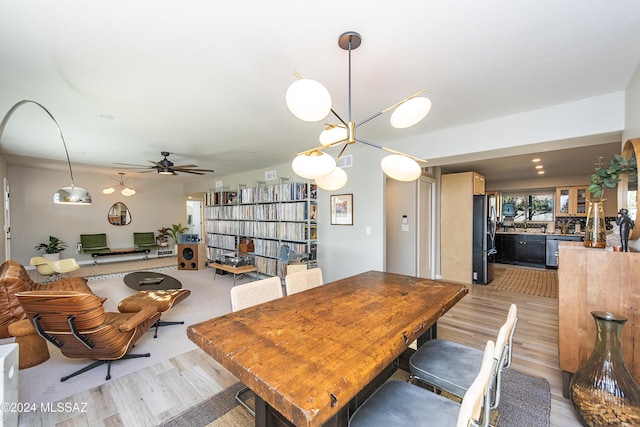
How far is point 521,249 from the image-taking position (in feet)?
22.3

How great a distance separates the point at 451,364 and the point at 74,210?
912 cm

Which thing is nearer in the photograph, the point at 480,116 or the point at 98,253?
the point at 480,116

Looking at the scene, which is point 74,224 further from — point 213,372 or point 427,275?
point 427,275

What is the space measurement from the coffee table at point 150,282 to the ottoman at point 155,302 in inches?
23.6

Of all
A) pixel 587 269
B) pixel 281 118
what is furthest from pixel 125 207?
pixel 587 269

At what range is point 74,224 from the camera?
6949mm

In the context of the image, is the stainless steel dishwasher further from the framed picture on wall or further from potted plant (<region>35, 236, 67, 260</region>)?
potted plant (<region>35, 236, 67, 260</region>)

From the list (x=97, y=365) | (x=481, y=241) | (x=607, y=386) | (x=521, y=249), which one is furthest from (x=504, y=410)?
(x=521, y=249)

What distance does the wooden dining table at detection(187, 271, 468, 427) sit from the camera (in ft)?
2.78

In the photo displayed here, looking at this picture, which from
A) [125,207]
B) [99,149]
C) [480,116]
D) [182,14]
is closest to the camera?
[182,14]

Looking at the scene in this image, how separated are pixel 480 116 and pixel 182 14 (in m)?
2.83

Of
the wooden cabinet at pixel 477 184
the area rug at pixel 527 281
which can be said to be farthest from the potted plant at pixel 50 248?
the area rug at pixel 527 281

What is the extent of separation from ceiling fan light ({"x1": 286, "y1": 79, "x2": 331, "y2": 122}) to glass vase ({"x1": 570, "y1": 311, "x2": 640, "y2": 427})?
2.11 m

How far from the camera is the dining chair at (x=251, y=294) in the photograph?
1.75 meters
